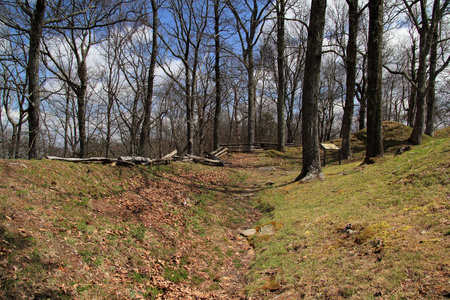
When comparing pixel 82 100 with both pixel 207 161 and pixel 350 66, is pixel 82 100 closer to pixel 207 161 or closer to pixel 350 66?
pixel 207 161

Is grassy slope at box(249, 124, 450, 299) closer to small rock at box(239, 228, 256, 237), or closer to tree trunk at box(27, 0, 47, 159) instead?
small rock at box(239, 228, 256, 237)

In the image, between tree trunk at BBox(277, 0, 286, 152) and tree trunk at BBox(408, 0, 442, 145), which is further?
tree trunk at BBox(277, 0, 286, 152)

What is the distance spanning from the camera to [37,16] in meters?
7.13

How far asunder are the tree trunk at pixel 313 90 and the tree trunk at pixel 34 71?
336 inches

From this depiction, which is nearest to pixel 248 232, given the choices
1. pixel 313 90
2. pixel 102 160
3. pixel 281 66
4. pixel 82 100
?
pixel 102 160

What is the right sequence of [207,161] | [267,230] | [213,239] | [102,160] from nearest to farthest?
[213,239] < [267,230] < [102,160] < [207,161]

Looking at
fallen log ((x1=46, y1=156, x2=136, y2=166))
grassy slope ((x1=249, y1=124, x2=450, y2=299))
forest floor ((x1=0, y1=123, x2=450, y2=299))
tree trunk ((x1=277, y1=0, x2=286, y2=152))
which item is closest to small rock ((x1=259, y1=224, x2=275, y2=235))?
forest floor ((x1=0, y1=123, x2=450, y2=299))

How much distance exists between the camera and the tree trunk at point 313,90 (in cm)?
924

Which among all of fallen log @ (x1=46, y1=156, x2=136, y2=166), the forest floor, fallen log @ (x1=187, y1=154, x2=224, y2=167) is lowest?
the forest floor

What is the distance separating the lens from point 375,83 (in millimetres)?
9352

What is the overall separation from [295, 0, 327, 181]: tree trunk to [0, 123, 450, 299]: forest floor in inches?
75.6

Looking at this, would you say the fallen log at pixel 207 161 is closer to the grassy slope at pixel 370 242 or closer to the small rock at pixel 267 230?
the grassy slope at pixel 370 242

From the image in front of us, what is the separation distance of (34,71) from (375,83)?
11.0 metres

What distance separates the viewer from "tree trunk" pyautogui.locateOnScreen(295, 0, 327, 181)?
924 cm
